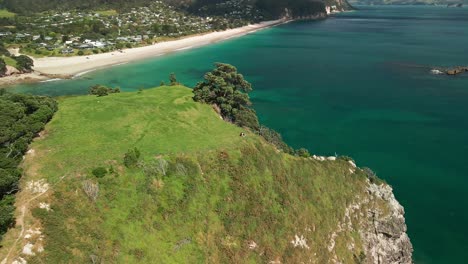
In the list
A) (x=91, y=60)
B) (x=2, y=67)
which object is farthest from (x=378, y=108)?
(x=2, y=67)

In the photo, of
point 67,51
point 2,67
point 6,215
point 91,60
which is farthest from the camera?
point 67,51

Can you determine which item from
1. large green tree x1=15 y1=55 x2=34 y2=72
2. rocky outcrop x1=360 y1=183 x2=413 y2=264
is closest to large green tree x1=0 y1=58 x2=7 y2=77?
large green tree x1=15 y1=55 x2=34 y2=72

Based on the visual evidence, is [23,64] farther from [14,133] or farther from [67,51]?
[14,133]

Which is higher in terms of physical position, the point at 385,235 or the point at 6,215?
the point at 6,215

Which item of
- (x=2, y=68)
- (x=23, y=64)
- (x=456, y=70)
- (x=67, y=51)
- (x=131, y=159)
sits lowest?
(x=456, y=70)

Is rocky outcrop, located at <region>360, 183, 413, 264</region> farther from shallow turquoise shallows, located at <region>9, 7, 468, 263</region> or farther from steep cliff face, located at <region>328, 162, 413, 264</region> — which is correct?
shallow turquoise shallows, located at <region>9, 7, 468, 263</region>

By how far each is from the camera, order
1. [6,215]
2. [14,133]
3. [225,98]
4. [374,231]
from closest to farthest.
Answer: [6,215]
[14,133]
[374,231]
[225,98]

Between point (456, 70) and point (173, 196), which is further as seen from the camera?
point (456, 70)
